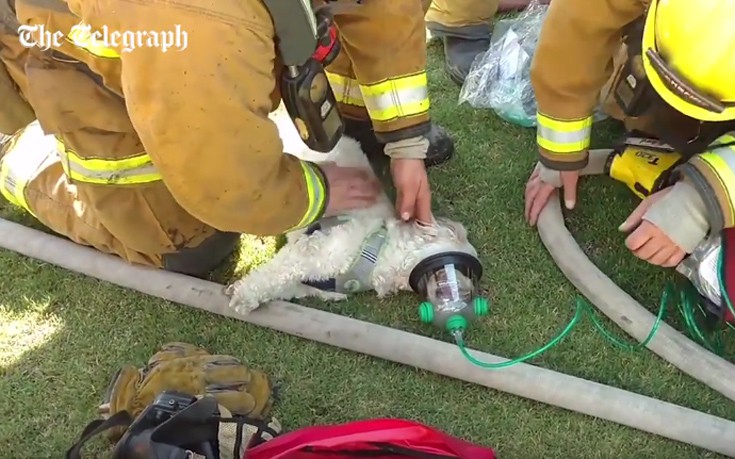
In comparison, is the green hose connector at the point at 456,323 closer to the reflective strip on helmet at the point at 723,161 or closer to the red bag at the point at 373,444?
the red bag at the point at 373,444

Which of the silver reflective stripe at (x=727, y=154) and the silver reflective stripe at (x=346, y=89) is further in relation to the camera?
the silver reflective stripe at (x=346, y=89)

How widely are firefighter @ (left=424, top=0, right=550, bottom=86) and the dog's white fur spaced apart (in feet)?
2.09

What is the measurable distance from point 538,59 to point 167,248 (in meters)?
0.91

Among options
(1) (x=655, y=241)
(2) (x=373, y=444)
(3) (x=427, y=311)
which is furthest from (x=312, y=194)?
(1) (x=655, y=241)

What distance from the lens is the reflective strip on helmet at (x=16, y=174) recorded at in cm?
190

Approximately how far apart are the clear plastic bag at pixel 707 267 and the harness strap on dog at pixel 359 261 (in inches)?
25.1

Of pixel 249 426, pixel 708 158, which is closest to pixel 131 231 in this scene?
pixel 249 426

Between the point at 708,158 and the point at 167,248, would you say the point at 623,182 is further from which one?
the point at 167,248

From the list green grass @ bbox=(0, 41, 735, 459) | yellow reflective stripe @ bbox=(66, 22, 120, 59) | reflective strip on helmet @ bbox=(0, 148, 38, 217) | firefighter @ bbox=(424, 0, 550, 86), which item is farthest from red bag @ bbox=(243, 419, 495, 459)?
firefighter @ bbox=(424, 0, 550, 86)

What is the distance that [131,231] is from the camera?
1.73m

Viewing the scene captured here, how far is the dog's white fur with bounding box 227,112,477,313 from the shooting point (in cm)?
173

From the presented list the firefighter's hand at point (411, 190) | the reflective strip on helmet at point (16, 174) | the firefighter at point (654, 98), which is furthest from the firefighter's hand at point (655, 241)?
the reflective strip on helmet at point (16, 174)

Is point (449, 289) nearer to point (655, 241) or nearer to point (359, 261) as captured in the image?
point (359, 261)

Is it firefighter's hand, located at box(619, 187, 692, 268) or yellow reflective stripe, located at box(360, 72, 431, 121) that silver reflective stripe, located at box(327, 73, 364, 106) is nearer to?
yellow reflective stripe, located at box(360, 72, 431, 121)
